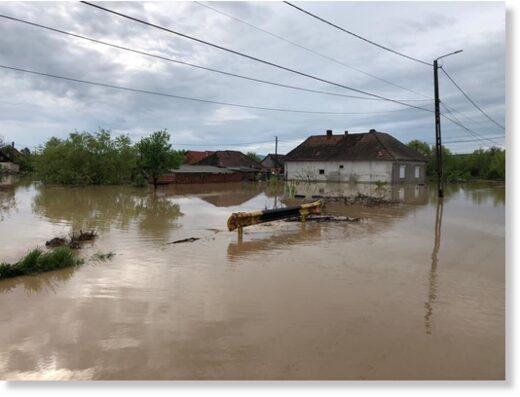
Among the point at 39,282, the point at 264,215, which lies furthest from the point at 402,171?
the point at 39,282

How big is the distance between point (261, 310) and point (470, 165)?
59045mm

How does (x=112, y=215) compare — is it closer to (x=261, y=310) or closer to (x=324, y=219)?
(x=324, y=219)

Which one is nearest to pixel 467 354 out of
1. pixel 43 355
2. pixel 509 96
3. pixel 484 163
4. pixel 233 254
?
pixel 509 96

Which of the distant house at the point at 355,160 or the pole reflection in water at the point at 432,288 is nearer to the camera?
the pole reflection in water at the point at 432,288

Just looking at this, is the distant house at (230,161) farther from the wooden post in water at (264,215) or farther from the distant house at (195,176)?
the wooden post in water at (264,215)

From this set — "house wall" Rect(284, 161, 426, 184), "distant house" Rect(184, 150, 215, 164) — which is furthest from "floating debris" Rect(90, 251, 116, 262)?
"distant house" Rect(184, 150, 215, 164)

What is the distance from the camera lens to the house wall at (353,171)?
39.9 metres

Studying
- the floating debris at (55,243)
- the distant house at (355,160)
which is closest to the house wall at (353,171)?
the distant house at (355,160)

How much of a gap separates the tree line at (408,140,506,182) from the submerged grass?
49.9 metres

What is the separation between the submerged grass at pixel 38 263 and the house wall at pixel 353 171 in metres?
35.2

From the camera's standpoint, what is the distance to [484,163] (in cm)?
5588

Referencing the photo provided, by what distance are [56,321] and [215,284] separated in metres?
2.46

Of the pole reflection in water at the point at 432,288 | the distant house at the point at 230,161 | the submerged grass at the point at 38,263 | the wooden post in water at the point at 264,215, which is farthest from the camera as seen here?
the distant house at the point at 230,161

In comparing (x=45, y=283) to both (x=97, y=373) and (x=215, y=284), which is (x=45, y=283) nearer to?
(x=215, y=284)
